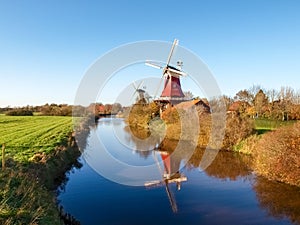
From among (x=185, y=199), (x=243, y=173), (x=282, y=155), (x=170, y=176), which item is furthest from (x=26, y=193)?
(x=243, y=173)

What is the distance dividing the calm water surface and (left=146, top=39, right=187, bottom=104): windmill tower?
20.9 metres

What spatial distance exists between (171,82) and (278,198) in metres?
27.1

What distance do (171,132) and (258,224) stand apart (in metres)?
20.5

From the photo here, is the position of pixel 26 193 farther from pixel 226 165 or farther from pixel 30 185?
pixel 226 165

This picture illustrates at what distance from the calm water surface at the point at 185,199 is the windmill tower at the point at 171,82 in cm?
2087

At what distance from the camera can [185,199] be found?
35.6 feet

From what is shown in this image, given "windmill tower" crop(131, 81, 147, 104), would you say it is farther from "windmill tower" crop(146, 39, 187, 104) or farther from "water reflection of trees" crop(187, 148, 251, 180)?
"water reflection of trees" crop(187, 148, 251, 180)

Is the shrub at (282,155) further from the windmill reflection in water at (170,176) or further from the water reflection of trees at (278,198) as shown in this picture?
the windmill reflection in water at (170,176)

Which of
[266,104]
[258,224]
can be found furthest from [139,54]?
[266,104]

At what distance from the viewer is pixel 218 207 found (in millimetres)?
9945

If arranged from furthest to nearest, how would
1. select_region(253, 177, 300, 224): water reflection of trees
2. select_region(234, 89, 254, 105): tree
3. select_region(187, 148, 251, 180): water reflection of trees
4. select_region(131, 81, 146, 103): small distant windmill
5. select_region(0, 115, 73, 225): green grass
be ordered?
select_region(234, 89, 254, 105): tree, select_region(131, 81, 146, 103): small distant windmill, select_region(187, 148, 251, 180): water reflection of trees, select_region(253, 177, 300, 224): water reflection of trees, select_region(0, 115, 73, 225): green grass

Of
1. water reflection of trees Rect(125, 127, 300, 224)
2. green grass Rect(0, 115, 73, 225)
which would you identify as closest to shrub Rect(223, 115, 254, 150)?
water reflection of trees Rect(125, 127, 300, 224)

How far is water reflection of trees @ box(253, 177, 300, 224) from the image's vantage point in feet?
30.9

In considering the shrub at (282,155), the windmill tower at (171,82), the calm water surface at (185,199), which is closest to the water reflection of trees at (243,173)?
the calm water surface at (185,199)
